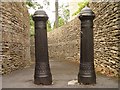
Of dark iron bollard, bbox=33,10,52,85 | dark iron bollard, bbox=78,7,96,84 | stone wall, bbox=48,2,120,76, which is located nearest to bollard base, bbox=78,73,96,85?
dark iron bollard, bbox=78,7,96,84

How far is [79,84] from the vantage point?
6.06 metres

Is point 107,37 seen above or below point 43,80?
above

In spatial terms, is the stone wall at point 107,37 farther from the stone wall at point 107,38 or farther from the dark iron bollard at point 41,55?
the dark iron bollard at point 41,55

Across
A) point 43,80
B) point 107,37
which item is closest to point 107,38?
point 107,37

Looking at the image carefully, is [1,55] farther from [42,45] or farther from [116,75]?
[116,75]

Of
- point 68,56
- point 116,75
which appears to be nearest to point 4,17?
point 116,75

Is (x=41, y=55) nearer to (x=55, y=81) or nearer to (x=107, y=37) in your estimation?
(x=55, y=81)

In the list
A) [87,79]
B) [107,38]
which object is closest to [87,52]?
[87,79]

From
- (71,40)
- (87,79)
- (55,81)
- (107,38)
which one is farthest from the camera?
(71,40)

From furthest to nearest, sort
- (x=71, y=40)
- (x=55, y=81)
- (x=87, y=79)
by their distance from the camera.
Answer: (x=71, y=40)
(x=55, y=81)
(x=87, y=79)

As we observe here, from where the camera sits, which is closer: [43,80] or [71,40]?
[43,80]

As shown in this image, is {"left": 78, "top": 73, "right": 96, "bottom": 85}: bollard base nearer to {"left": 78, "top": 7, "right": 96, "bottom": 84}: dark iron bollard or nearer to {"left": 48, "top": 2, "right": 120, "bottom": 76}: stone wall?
{"left": 78, "top": 7, "right": 96, "bottom": 84}: dark iron bollard

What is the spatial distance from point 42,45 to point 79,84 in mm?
1175

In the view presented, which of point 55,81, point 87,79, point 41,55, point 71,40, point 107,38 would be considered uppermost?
point 71,40
